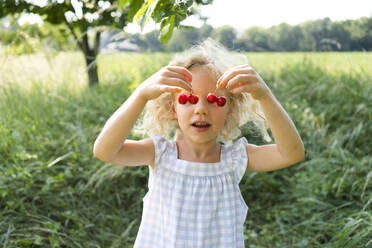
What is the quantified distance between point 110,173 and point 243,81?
1872 millimetres

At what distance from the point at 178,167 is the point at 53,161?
158cm

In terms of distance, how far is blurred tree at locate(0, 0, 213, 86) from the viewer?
1340mm

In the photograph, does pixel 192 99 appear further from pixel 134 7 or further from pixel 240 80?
pixel 134 7

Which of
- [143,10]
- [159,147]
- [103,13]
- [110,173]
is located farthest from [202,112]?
[103,13]

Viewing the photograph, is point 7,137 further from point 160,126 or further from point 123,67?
point 123,67

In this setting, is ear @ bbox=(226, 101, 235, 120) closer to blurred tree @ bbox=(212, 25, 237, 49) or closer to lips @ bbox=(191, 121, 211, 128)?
lips @ bbox=(191, 121, 211, 128)

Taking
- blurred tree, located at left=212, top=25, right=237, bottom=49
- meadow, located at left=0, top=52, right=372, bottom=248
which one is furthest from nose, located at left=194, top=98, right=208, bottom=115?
blurred tree, located at left=212, top=25, right=237, bottom=49

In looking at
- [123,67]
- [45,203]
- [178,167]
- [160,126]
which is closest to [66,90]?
[123,67]

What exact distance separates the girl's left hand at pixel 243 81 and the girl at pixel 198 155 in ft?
0.19

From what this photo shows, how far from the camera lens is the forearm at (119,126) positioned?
4.70 feet

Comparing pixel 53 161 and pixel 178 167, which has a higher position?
pixel 178 167

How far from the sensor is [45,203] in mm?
2611

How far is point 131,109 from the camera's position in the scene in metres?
1.43

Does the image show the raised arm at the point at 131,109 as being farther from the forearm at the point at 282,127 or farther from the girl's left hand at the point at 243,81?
the forearm at the point at 282,127
